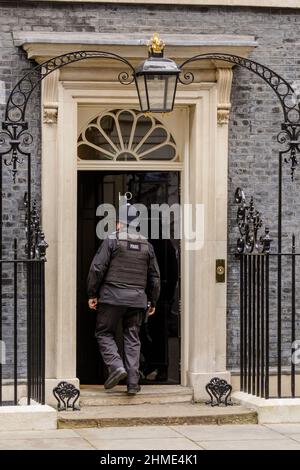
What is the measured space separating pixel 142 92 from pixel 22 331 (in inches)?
104

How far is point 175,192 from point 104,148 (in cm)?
84

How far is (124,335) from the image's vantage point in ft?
40.7

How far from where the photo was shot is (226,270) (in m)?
12.8

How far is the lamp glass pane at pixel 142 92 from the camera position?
11.4 m

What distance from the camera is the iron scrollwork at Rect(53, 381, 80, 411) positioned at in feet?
39.5

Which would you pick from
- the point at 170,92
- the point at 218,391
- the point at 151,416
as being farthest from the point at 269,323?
the point at 170,92

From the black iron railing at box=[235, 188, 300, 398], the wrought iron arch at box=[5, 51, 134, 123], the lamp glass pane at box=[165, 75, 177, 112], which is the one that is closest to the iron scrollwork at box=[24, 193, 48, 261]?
the wrought iron arch at box=[5, 51, 134, 123]

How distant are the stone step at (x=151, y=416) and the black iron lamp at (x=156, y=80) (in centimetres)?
274

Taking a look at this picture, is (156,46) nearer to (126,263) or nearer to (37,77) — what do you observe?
(37,77)

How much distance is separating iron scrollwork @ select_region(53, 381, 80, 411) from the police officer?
0.37 meters

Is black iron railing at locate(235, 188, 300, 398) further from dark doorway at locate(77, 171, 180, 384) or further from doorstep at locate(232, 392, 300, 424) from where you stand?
dark doorway at locate(77, 171, 180, 384)

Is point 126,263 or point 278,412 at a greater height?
point 126,263

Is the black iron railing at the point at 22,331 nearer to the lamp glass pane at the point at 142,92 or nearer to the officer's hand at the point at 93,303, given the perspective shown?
the officer's hand at the point at 93,303
